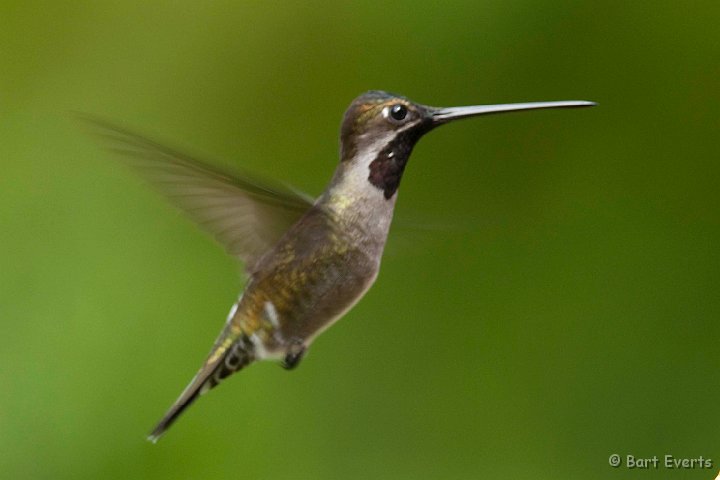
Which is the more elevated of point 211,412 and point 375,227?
point 375,227

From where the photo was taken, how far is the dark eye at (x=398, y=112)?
1.32 metres

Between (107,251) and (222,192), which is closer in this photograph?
(222,192)

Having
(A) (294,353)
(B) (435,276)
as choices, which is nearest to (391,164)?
(A) (294,353)

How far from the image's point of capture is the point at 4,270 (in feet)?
9.51

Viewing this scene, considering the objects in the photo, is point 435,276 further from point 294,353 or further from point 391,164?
point 391,164

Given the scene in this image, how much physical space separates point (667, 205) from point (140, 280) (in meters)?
1.46

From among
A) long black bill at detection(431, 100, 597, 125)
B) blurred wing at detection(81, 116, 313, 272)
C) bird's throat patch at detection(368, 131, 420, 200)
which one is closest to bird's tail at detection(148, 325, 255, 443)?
blurred wing at detection(81, 116, 313, 272)

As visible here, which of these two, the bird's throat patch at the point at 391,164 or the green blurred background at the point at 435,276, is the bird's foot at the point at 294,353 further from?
Result: the green blurred background at the point at 435,276

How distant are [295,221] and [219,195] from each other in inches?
4.4

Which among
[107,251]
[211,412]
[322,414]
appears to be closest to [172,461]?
[211,412]

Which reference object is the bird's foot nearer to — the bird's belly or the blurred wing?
the bird's belly

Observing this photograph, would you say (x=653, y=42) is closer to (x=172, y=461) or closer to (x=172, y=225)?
(x=172, y=225)
